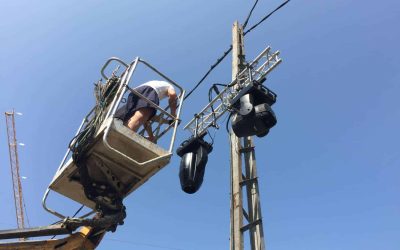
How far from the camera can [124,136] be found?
489 centimetres

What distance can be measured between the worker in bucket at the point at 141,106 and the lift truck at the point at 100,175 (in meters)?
0.14

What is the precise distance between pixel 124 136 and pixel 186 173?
2.39 meters

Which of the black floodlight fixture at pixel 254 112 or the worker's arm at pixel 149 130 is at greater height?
the black floodlight fixture at pixel 254 112

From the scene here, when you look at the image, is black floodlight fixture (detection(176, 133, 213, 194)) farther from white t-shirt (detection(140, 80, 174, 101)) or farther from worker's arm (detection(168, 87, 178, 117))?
white t-shirt (detection(140, 80, 174, 101))

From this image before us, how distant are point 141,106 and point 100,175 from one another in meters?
1.08

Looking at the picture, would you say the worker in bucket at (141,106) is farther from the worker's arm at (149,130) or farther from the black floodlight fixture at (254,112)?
the black floodlight fixture at (254,112)

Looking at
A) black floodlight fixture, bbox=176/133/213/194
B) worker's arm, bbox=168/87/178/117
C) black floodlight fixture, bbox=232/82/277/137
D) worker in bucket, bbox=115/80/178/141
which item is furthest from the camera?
black floodlight fixture, bbox=176/133/213/194

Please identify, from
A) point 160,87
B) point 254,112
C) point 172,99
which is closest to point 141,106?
point 160,87

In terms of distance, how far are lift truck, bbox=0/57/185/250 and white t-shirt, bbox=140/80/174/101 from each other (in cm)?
36

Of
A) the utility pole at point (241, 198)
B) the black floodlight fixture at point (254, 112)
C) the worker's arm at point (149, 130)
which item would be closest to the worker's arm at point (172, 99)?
the worker's arm at point (149, 130)

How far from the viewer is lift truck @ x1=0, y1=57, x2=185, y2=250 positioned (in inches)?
178

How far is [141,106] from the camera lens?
561 centimetres

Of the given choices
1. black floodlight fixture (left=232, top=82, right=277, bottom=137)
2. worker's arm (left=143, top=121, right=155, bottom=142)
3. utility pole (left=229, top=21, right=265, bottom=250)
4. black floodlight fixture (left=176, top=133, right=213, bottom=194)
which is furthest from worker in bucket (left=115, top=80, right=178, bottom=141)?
utility pole (left=229, top=21, right=265, bottom=250)

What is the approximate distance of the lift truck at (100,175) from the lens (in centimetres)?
453
